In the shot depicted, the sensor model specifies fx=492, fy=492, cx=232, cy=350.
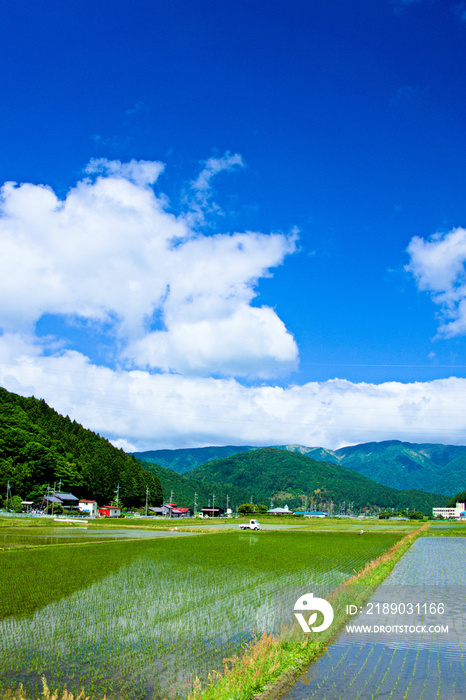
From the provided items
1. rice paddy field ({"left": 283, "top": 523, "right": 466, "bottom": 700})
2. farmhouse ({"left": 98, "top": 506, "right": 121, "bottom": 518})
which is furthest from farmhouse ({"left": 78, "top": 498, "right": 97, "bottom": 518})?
rice paddy field ({"left": 283, "top": 523, "right": 466, "bottom": 700})

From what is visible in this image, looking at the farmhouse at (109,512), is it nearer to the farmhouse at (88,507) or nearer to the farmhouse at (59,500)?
the farmhouse at (88,507)

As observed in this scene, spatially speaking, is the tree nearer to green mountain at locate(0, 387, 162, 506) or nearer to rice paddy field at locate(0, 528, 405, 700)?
green mountain at locate(0, 387, 162, 506)

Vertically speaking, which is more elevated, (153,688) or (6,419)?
(6,419)

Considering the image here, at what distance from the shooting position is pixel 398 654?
1005cm

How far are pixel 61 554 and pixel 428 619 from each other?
878 inches

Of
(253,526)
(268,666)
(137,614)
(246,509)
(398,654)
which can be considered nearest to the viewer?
(268,666)

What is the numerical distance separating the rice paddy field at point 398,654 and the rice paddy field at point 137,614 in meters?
1.90

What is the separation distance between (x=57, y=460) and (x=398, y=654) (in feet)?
345

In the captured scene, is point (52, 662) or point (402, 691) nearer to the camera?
point (402, 691)

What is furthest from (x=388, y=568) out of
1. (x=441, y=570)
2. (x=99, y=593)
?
(x=99, y=593)

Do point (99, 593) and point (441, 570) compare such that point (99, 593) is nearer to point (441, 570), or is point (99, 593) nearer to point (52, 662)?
point (52, 662)

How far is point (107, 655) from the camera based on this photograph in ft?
32.5

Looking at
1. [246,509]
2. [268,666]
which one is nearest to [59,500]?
[246,509]

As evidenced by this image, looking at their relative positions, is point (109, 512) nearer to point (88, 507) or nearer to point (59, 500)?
point (88, 507)
